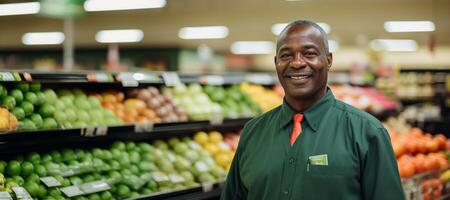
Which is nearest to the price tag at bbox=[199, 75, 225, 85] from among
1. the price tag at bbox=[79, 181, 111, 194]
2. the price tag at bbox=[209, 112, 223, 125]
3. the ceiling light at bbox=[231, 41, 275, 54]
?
the price tag at bbox=[209, 112, 223, 125]

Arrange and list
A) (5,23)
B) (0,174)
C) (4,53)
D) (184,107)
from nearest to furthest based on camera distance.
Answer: (0,174), (184,107), (5,23), (4,53)

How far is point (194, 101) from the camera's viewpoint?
5.53 meters

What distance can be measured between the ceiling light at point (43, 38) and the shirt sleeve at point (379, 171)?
1996 centimetres

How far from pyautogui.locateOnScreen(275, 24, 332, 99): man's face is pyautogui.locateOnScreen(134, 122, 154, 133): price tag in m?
1.96

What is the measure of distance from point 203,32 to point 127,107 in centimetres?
1517

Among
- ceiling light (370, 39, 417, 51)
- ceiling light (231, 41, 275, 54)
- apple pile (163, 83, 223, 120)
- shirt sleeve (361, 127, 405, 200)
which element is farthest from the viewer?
ceiling light (231, 41, 275, 54)

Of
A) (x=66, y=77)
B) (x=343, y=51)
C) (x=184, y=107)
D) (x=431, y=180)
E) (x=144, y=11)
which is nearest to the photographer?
(x=66, y=77)

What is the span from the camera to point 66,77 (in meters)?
3.91

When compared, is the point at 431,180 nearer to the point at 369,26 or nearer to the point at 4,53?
the point at 369,26

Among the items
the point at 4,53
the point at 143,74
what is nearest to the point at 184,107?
the point at 143,74

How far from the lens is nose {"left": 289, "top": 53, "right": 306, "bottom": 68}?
2.40m

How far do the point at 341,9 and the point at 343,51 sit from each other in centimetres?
891

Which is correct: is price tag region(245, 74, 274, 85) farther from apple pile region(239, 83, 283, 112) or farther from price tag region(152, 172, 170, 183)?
price tag region(152, 172, 170, 183)

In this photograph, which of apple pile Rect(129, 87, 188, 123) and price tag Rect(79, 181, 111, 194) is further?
apple pile Rect(129, 87, 188, 123)
